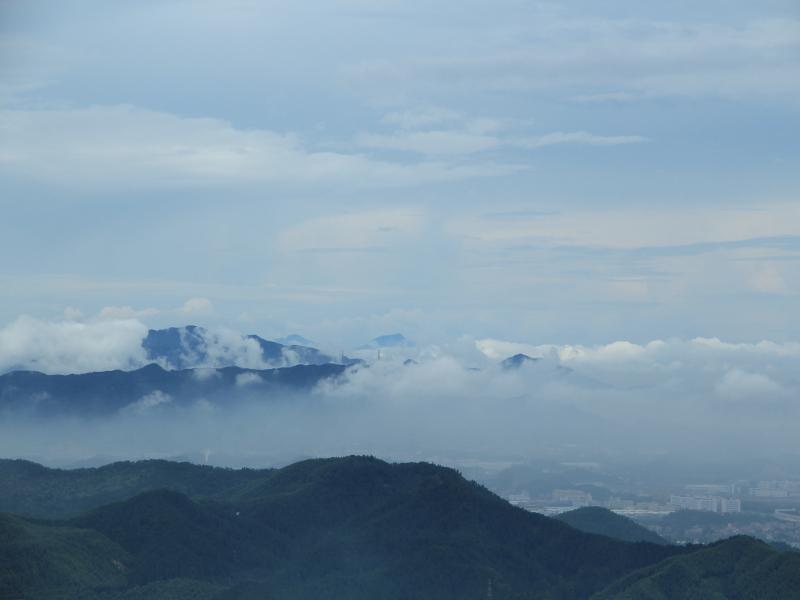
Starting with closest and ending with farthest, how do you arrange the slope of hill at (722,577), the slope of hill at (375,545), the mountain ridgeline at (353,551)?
the slope of hill at (722,577) < the mountain ridgeline at (353,551) < the slope of hill at (375,545)

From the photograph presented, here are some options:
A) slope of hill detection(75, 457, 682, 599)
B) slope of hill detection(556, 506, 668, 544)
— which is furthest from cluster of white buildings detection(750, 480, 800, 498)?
slope of hill detection(75, 457, 682, 599)

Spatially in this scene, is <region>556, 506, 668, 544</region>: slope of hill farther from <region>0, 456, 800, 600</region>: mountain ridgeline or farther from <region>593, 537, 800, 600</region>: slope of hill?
<region>593, 537, 800, 600</region>: slope of hill

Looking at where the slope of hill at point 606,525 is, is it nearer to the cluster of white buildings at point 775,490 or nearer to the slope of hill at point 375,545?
the slope of hill at point 375,545

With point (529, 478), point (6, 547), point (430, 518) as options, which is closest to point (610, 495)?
point (529, 478)

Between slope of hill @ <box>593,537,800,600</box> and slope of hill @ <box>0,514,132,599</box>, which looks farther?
slope of hill @ <box>0,514,132,599</box>

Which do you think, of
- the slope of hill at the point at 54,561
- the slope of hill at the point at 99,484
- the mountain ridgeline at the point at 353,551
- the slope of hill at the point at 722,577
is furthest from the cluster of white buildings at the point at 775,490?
the slope of hill at the point at 54,561

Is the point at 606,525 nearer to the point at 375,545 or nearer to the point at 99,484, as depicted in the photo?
the point at 375,545

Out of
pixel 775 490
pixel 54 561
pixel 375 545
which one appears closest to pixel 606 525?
pixel 375 545
